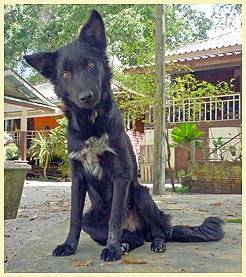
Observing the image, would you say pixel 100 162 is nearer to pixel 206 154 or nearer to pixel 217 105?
pixel 206 154

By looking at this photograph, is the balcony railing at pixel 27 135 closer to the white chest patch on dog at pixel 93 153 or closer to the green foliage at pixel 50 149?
Answer: the green foliage at pixel 50 149

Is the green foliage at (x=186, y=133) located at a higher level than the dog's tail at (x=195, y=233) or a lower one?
higher

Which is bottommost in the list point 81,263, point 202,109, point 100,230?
point 81,263

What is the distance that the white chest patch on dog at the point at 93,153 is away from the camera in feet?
8.11

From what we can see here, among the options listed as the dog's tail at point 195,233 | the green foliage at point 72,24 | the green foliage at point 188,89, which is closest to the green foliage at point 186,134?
the green foliage at point 188,89

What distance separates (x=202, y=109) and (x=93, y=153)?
29.0 ft

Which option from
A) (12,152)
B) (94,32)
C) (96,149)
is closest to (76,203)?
(96,149)

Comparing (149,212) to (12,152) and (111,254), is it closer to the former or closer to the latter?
(111,254)

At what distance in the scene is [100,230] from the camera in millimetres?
2609

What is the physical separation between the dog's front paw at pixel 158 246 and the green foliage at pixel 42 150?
11.0 metres

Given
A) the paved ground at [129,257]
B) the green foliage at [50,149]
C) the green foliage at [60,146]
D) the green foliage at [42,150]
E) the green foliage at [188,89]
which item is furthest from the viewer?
the green foliage at [42,150]

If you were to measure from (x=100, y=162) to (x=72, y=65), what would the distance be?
581mm

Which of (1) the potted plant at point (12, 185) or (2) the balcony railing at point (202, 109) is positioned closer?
(1) the potted plant at point (12, 185)

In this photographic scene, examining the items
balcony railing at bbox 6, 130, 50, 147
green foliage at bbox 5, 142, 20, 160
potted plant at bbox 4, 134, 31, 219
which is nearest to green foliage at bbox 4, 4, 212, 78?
balcony railing at bbox 6, 130, 50, 147
